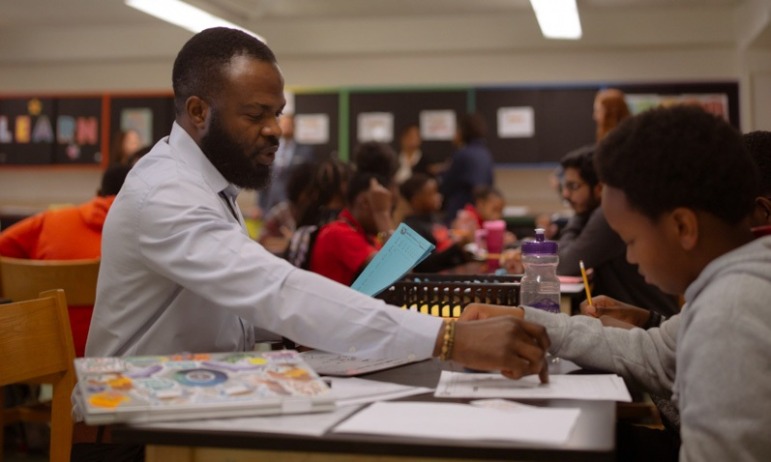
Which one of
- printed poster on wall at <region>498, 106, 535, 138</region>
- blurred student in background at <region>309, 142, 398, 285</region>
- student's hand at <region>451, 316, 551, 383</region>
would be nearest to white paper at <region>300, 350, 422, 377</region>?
student's hand at <region>451, 316, 551, 383</region>

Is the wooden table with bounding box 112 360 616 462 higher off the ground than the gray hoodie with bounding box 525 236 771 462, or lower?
lower

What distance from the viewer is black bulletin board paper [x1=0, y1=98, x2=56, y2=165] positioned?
358 inches

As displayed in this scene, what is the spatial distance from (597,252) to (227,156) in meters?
1.88

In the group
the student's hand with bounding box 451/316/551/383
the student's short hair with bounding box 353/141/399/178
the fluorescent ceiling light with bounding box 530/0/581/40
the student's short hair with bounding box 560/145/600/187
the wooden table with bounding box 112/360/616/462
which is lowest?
the wooden table with bounding box 112/360/616/462

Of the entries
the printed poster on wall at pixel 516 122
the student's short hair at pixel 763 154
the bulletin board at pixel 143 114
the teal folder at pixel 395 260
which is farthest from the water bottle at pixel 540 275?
the bulletin board at pixel 143 114

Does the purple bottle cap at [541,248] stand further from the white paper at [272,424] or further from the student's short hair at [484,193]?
the student's short hair at [484,193]

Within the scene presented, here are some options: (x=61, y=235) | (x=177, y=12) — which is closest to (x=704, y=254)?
(x=61, y=235)

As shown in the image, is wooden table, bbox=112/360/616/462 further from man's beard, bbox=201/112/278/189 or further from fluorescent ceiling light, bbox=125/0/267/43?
fluorescent ceiling light, bbox=125/0/267/43

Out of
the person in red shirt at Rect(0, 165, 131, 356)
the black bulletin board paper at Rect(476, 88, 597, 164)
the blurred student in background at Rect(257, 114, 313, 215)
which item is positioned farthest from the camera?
the black bulletin board paper at Rect(476, 88, 597, 164)

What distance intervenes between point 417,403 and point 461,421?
122mm

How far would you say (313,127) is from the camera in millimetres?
8742

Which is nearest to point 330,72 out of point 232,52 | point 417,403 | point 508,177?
point 508,177

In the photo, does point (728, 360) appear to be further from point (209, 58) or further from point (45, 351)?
point (45, 351)

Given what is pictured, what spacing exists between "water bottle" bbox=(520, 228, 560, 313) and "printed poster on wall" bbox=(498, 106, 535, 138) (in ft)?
21.8
